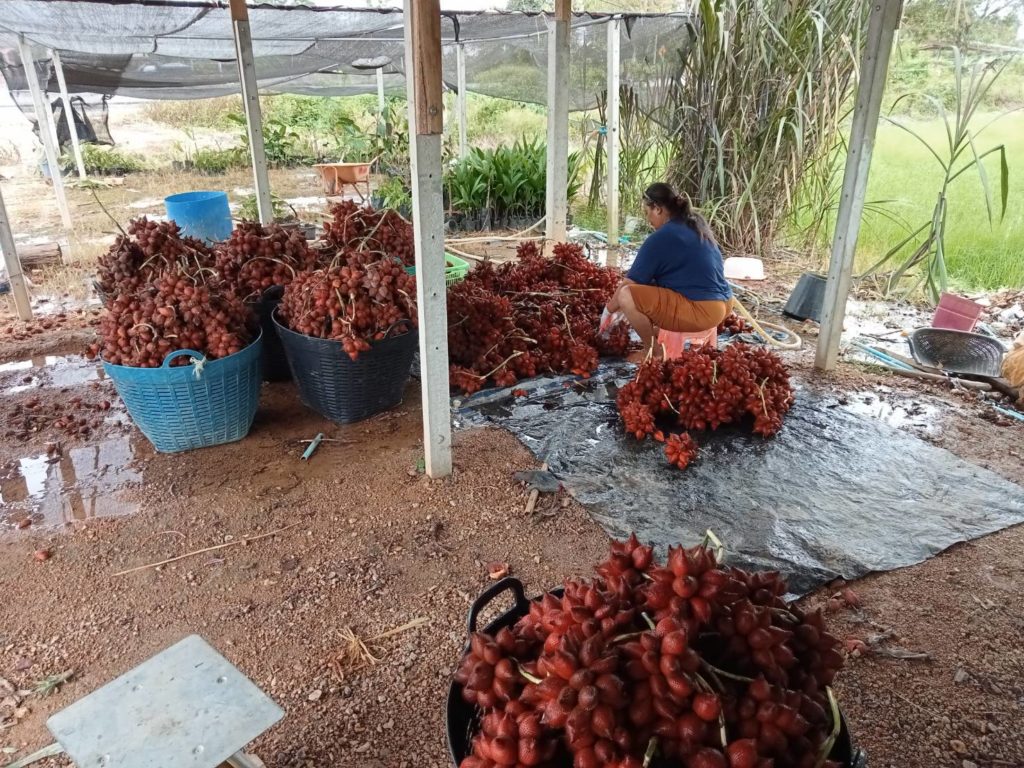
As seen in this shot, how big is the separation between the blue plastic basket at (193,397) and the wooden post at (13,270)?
2696mm

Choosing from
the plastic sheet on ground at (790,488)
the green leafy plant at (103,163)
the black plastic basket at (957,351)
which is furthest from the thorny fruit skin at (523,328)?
the green leafy plant at (103,163)

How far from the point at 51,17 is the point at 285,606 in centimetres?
537

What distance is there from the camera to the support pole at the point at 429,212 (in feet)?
8.07

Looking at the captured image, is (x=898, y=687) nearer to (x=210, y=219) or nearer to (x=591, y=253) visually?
(x=591, y=253)

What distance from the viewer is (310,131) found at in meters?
15.9

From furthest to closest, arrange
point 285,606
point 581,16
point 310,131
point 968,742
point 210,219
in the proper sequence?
point 310,131
point 581,16
point 210,219
point 285,606
point 968,742

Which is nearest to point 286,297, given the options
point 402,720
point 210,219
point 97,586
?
point 97,586

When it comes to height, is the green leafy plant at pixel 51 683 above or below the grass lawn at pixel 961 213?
below

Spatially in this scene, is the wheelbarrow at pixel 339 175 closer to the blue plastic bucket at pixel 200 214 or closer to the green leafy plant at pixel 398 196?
the green leafy plant at pixel 398 196

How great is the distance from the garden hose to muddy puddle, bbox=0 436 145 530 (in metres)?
3.67

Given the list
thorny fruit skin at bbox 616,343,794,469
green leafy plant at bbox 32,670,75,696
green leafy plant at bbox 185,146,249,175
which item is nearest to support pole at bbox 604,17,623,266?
thorny fruit skin at bbox 616,343,794,469

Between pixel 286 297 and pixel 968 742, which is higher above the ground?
pixel 286 297

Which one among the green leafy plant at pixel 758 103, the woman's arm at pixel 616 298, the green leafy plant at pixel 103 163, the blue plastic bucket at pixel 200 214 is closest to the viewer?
the woman's arm at pixel 616 298

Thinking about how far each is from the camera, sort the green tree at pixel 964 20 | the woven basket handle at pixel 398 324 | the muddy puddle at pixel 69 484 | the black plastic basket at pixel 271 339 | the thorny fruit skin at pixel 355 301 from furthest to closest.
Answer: the green tree at pixel 964 20, the black plastic basket at pixel 271 339, the woven basket handle at pixel 398 324, the thorny fruit skin at pixel 355 301, the muddy puddle at pixel 69 484
